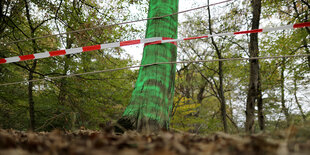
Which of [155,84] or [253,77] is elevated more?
[253,77]

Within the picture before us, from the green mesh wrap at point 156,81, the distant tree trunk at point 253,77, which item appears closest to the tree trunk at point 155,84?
the green mesh wrap at point 156,81

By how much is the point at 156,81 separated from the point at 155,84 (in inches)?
1.5

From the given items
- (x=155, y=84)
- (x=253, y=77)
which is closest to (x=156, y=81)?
(x=155, y=84)

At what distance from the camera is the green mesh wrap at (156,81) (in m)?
1.70

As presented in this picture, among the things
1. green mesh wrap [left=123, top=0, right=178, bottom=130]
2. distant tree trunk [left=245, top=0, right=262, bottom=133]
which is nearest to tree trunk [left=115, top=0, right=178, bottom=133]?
green mesh wrap [left=123, top=0, right=178, bottom=130]

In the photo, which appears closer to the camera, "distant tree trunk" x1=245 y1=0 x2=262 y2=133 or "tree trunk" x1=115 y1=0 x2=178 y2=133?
"tree trunk" x1=115 y1=0 x2=178 y2=133

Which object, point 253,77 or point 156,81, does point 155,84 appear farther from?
point 253,77

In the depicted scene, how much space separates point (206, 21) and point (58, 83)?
694 centimetres

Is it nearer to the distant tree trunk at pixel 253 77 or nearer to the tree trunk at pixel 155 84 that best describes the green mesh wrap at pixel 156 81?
the tree trunk at pixel 155 84

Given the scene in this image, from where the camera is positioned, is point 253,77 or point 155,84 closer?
point 155,84

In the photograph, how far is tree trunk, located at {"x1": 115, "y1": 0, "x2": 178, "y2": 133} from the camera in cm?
168

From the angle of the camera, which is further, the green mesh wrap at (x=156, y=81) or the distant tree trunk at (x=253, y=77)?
the distant tree trunk at (x=253, y=77)

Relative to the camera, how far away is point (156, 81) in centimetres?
188

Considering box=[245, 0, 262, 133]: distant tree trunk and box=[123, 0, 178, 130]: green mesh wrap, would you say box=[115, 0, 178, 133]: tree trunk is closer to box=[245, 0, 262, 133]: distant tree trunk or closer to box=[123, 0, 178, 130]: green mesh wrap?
box=[123, 0, 178, 130]: green mesh wrap
